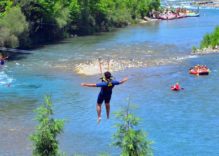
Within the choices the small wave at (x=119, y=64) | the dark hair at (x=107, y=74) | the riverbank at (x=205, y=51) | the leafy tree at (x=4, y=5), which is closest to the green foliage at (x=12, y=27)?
the leafy tree at (x=4, y=5)

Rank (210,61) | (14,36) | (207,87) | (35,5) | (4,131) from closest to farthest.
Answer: (4,131)
(207,87)
(210,61)
(14,36)
(35,5)

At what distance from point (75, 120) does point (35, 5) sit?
44.9 metres

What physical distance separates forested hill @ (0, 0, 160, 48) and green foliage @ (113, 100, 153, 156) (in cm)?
5335

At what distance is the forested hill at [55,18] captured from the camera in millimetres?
73562

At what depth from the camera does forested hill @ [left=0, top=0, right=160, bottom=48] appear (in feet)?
241

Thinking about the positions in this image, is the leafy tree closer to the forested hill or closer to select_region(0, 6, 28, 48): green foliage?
the forested hill

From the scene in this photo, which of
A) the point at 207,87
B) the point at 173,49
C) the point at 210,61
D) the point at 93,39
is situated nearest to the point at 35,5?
the point at 93,39

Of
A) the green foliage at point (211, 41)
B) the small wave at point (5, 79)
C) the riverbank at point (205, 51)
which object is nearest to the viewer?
the small wave at point (5, 79)

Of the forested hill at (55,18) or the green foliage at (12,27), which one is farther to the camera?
the forested hill at (55,18)

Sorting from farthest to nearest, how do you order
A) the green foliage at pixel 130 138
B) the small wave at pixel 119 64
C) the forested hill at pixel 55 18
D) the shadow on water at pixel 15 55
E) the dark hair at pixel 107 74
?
the forested hill at pixel 55 18 < the shadow on water at pixel 15 55 < the small wave at pixel 119 64 < the dark hair at pixel 107 74 < the green foliage at pixel 130 138

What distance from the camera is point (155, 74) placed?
190 ft

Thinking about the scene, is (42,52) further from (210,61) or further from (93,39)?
(210,61)

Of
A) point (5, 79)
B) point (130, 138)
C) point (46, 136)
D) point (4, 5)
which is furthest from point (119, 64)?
point (130, 138)

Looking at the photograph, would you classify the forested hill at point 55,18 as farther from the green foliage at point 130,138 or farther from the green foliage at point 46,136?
the green foliage at point 130,138
